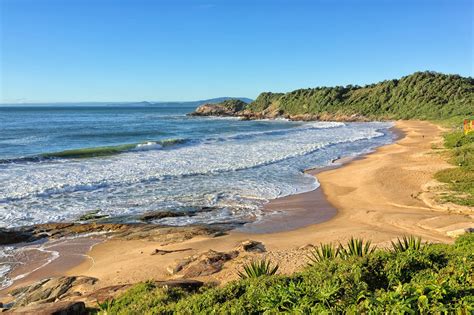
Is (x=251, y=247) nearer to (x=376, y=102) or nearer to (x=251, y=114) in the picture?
(x=376, y=102)

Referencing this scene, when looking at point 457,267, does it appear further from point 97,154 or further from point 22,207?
point 97,154

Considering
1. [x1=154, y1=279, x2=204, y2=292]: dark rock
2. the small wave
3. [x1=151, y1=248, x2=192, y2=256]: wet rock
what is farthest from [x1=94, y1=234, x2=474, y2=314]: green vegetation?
the small wave

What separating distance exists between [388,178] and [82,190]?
564 inches

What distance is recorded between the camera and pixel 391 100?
7869 cm

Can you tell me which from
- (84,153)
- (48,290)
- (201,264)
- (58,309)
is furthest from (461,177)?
(84,153)

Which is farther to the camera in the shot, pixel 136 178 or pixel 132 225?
pixel 136 178

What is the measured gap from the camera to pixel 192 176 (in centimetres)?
2106

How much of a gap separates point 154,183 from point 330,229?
992 centimetres

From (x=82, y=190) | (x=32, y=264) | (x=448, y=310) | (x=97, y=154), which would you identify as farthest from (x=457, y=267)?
(x=97, y=154)

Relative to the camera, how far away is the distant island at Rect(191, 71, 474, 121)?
69062 mm

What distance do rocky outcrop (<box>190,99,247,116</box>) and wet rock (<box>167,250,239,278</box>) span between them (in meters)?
89.0

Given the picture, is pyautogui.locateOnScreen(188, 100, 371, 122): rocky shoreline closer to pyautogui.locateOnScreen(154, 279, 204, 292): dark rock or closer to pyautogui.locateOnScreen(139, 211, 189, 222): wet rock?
pyautogui.locateOnScreen(139, 211, 189, 222): wet rock

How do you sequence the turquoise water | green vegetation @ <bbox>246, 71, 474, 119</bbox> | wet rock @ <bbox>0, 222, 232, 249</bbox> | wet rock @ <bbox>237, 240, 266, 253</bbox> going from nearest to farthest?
wet rock @ <bbox>237, 240, 266, 253</bbox>
wet rock @ <bbox>0, 222, 232, 249</bbox>
the turquoise water
green vegetation @ <bbox>246, 71, 474, 119</bbox>

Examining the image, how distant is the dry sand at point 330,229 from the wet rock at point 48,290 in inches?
21.4
